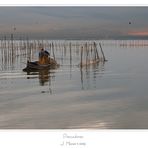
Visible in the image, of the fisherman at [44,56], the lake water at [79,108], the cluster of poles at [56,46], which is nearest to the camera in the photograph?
the lake water at [79,108]

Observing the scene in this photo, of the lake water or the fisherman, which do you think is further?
the fisherman

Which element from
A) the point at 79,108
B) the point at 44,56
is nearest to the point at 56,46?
the point at 44,56

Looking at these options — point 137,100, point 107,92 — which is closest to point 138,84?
point 137,100

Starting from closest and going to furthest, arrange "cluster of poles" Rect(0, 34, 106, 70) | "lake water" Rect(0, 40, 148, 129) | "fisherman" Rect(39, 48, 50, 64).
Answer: "lake water" Rect(0, 40, 148, 129), "cluster of poles" Rect(0, 34, 106, 70), "fisherman" Rect(39, 48, 50, 64)

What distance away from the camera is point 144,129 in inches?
80.2

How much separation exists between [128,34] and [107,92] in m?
0.44

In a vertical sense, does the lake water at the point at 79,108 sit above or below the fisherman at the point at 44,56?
below

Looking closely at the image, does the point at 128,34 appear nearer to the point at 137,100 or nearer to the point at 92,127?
the point at 137,100

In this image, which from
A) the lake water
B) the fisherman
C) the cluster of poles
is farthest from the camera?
the fisherman

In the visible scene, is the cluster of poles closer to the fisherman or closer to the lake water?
the fisherman

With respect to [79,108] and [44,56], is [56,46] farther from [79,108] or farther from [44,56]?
[79,108]

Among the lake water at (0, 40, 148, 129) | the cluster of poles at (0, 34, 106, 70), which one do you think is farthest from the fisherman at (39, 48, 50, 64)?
the lake water at (0, 40, 148, 129)

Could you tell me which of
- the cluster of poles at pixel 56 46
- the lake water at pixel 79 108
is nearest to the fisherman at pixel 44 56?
the cluster of poles at pixel 56 46

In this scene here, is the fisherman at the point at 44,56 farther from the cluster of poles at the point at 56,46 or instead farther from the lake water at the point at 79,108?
the lake water at the point at 79,108
